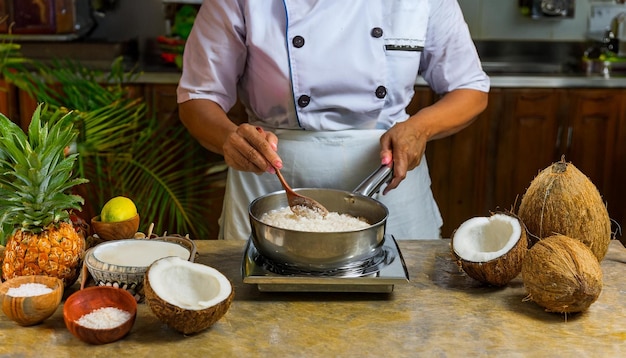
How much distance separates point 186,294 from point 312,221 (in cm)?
30

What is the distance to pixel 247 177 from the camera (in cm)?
218

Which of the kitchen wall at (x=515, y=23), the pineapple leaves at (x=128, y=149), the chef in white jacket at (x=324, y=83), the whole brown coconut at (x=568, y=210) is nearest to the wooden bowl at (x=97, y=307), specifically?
the chef in white jacket at (x=324, y=83)

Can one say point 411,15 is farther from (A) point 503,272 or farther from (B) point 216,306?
(B) point 216,306

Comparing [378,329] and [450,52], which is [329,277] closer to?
[378,329]

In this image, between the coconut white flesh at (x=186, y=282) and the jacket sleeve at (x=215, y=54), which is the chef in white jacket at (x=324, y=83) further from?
the coconut white flesh at (x=186, y=282)

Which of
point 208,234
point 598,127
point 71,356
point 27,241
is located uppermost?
point 27,241

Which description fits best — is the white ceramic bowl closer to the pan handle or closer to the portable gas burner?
the portable gas burner

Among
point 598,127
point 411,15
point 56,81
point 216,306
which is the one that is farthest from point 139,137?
point 216,306

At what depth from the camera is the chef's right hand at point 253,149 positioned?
1722 mm

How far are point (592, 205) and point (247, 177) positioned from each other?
36.5 inches

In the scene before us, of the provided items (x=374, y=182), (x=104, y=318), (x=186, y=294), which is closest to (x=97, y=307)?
(x=104, y=318)

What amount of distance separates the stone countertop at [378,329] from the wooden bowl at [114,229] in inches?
4.9

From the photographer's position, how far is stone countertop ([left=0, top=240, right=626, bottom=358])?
1.32 meters

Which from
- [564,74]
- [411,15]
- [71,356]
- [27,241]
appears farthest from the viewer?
[564,74]
